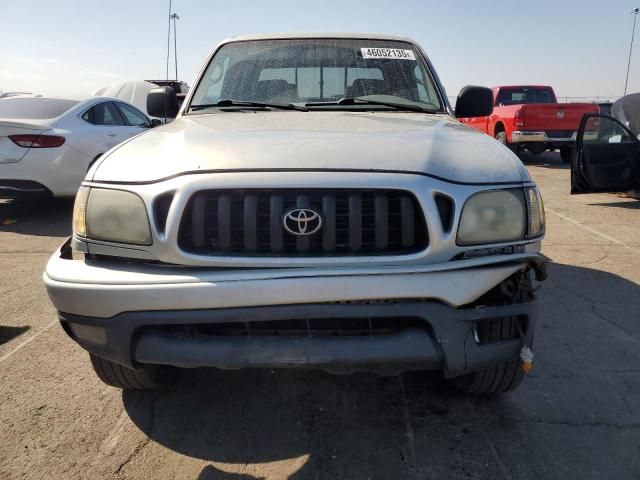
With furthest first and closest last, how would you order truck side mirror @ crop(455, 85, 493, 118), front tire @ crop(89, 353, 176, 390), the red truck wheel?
the red truck wheel → truck side mirror @ crop(455, 85, 493, 118) → front tire @ crop(89, 353, 176, 390)

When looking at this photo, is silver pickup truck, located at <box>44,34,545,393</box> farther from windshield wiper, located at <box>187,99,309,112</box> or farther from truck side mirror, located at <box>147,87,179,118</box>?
truck side mirror, located at <box>147,87,179,118</box>

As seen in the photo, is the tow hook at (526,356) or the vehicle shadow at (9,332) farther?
the vehicle shadow at (9,332)

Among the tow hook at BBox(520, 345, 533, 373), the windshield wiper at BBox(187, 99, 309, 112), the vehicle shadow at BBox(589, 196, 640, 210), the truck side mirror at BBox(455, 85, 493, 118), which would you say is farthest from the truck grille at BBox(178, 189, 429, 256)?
the vehicle shadow at BBox(589, 196, 640, 210)

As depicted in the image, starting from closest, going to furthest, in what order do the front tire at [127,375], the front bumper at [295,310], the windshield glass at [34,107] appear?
the front bumper at [295,310]
the front tire at [127,375]
the windshield glass at [34,107]

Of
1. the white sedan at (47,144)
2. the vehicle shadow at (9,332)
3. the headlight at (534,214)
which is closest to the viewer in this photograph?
the headlight at (534,214)

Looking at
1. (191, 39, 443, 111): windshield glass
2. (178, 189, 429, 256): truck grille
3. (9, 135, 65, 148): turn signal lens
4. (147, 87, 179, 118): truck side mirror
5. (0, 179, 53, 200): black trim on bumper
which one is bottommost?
(0, 179, 53, 200): black trim on bumper

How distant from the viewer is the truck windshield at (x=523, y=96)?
47.9 feet

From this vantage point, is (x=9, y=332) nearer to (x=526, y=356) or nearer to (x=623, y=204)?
(x=526, y=356)

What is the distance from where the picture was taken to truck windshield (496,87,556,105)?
1461cm

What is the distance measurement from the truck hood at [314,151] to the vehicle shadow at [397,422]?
1129 millimetres

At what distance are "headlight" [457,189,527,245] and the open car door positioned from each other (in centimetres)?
543

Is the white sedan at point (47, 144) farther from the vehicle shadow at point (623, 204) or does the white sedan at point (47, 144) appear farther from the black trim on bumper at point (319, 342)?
the vehicle shadow at point (623, 204)

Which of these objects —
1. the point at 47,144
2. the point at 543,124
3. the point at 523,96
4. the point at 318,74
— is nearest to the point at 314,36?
the point at 318,74

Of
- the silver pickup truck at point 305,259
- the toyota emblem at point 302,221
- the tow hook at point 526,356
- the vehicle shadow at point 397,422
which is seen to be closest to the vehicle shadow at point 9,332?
the vehicle shadow at point 397,422
